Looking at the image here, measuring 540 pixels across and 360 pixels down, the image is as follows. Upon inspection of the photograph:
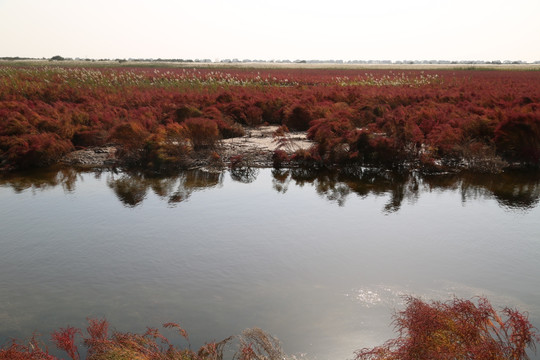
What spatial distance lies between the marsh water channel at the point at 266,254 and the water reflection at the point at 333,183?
0.10 meters

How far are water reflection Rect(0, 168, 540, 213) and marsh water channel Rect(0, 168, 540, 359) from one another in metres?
0.10

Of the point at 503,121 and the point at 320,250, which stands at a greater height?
the point at 503,121

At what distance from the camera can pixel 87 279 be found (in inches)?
338

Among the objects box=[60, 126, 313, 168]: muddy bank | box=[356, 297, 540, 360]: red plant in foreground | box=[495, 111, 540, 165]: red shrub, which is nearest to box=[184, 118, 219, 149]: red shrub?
box=[60, 126, 313, 168]: muddy bank

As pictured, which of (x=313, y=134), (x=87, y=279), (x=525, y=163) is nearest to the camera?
(x=87, y=279)

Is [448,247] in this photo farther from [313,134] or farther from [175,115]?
[175,115]

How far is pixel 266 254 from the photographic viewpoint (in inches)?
378

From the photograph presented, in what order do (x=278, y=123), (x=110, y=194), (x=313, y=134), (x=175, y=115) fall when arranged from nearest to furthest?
(x=110, y=194)
(x=313, y=134)
(x=175, y=115)
(x=278, y=123)

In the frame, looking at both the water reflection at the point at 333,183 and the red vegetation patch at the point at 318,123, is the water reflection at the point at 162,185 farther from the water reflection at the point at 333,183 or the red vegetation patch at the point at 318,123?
the red vegetation patch at the point at 318,123

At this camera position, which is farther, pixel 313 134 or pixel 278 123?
pixel 278 123

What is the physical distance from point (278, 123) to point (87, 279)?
18242 mm

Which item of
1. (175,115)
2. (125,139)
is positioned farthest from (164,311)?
(175,115)

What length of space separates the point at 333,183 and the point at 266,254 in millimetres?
6638

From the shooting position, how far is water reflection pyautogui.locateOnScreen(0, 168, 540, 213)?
45.4 feet
